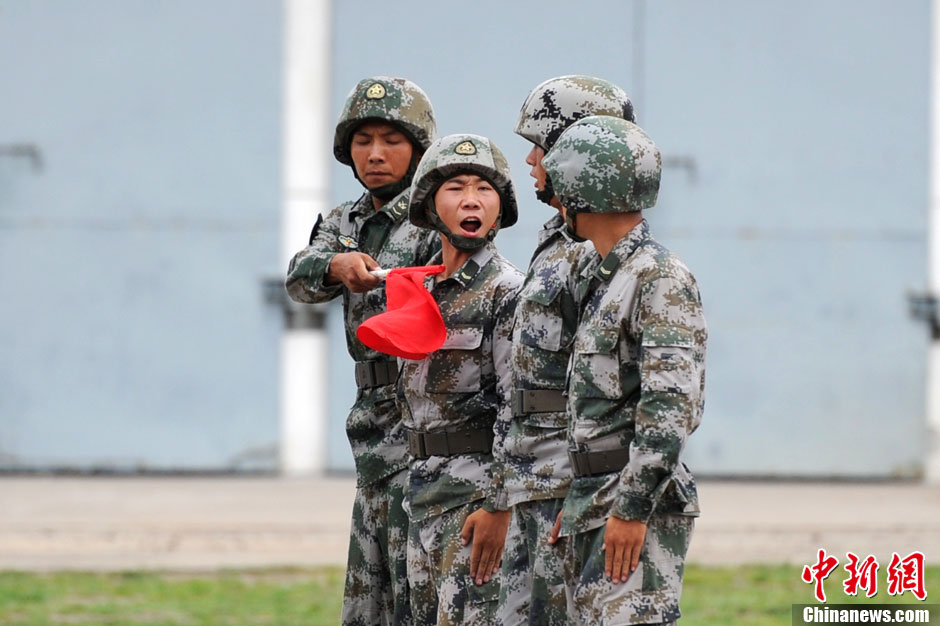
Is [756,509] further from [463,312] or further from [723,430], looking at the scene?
[463,312]

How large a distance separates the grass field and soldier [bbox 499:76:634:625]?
3.41 metres

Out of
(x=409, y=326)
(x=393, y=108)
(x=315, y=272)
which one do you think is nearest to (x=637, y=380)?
(x=409, y=326)

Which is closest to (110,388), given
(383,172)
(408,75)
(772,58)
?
(408,75)

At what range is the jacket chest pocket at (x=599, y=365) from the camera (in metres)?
3.94

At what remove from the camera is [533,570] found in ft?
14.0

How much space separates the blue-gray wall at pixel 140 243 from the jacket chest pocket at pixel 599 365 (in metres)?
9.12

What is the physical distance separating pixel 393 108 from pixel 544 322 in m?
1.16

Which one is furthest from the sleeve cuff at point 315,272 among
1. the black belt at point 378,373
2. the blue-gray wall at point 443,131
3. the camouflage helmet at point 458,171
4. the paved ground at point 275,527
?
the blue-gray wall at point 443,131

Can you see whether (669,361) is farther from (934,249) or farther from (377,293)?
(934,249)

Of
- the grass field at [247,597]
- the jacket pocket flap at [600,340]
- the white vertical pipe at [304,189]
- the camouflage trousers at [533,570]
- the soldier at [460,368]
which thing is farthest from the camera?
the white vertical pipe at [304,189]

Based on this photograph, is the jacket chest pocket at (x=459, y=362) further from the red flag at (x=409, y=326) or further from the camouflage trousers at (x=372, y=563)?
the camouflage trousers at (x=372, y=563)

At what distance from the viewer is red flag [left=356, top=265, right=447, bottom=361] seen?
181 inches

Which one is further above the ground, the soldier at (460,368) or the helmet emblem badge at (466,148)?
the helmet emblem badge at (466,148)

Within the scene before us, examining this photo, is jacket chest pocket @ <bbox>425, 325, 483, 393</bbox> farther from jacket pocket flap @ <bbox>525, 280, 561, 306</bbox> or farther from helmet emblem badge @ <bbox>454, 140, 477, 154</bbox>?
helmet emblem badge @ <bbox>454, 140, 477, 154</bbox>
